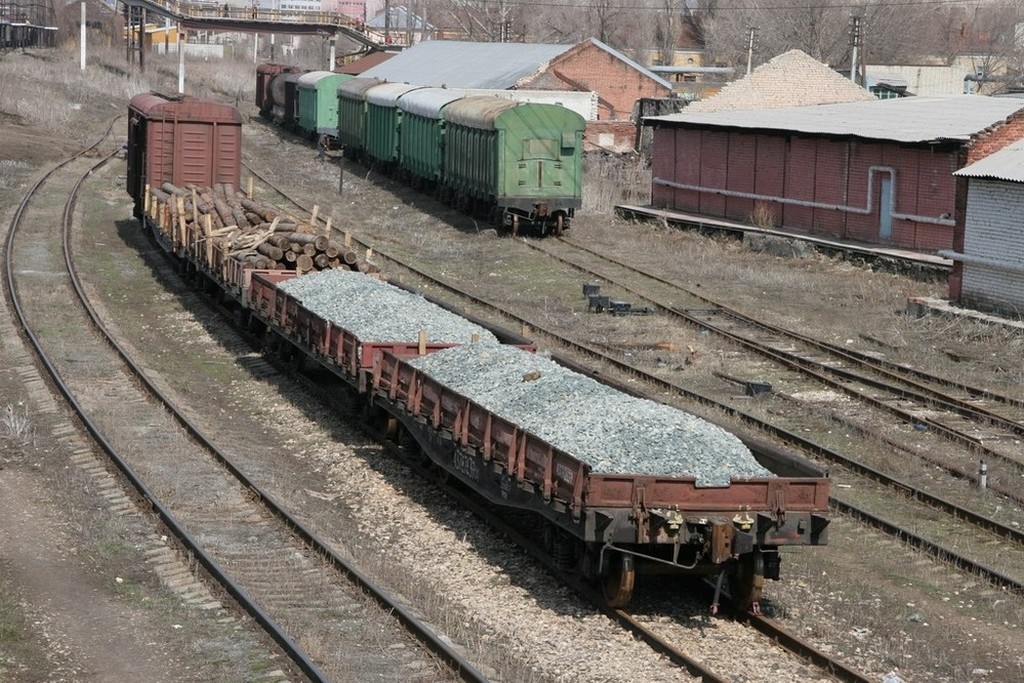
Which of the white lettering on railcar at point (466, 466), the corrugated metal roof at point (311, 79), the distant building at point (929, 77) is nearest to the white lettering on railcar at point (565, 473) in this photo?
the white lettering on railcar at point (466, 466)

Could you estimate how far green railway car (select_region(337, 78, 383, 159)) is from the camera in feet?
160

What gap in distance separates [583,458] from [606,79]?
50.7 metres

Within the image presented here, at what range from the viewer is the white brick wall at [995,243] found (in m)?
25.2

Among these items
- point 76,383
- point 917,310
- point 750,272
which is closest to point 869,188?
point 750,272

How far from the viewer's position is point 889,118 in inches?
1391

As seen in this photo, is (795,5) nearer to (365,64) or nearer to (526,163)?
(365,64)

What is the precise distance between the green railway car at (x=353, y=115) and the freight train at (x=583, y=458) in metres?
32.1

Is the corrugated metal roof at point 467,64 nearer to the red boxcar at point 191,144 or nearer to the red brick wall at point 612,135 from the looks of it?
the red brick wall at point 612,135

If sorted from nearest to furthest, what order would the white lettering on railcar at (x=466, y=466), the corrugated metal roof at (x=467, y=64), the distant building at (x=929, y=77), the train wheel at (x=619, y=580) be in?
the train wheel at (x=619, y=580)
the white lettering on railcar at (x=466, y=466)
the corrugated metal roof at (x=467, y=64)
the distant building at (x=929, y=77)

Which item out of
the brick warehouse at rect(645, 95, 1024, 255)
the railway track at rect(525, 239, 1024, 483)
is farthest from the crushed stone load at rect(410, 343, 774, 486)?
the brick warehouse at rect(645, 95, 1024, 255)

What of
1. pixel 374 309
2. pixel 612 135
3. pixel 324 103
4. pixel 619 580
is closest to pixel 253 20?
pixel 324 103

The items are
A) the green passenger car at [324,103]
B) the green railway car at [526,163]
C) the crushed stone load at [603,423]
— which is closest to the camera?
the crushed stone load at [603,423]

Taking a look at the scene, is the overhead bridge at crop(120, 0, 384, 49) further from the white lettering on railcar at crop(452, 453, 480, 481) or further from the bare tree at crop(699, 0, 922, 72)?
the white lettering on railcar at crop(452, 453, 480, 481)

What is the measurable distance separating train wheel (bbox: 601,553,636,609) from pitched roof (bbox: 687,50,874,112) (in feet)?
118
